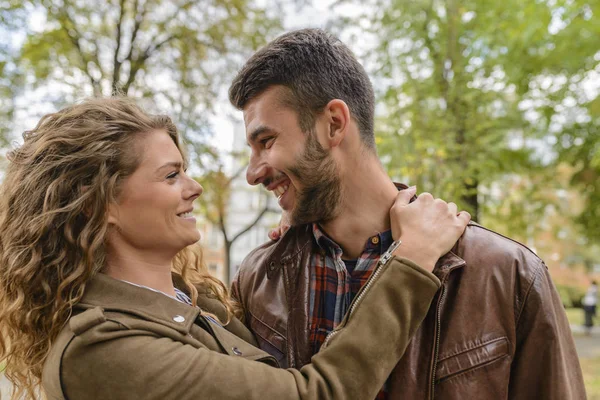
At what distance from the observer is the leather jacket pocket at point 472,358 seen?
5.95ft

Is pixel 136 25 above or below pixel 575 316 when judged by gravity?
above

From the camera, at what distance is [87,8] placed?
30.9 feet

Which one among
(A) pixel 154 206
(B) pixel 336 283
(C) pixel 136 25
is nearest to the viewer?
(A) pixel 154 206

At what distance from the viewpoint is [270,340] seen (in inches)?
88.9

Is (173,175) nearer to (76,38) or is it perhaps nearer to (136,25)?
(76,38)

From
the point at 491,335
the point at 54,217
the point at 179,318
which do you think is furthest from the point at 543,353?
the point at 54,217

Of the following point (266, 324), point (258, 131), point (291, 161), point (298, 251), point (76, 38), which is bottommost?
point (266, 324)

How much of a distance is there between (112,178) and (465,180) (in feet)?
24.8

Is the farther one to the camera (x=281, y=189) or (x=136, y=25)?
(x=136, y=25)

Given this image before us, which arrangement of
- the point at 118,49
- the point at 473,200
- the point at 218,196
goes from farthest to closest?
the point at 218,196 → the point at 473,200 → the point at 118,49

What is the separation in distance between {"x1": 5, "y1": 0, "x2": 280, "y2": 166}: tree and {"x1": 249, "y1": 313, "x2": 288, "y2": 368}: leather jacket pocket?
23.7 feet

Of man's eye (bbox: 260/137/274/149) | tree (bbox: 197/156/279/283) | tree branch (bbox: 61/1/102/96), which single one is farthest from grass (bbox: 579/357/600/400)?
tree branch (bbox: 61/1/102/96)

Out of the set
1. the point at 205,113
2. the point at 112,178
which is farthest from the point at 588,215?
the point at 112,178

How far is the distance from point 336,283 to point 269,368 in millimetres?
534
